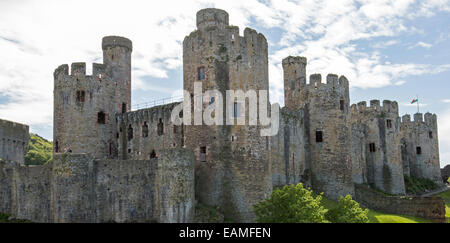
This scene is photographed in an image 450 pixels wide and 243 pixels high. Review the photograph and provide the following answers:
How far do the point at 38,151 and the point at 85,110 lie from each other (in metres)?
45.2

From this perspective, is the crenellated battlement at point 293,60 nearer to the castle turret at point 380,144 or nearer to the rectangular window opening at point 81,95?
the castle turret at point 380,144

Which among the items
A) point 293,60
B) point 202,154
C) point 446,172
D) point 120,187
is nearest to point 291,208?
point 202,154

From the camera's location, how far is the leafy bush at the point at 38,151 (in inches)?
3115

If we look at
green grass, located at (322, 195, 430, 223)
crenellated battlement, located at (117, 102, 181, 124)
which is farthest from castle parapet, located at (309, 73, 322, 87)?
crenellated battlement, located at (117, 102, 181, 124)

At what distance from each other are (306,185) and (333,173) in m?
2.65

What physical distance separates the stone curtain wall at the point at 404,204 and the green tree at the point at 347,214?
589 inches

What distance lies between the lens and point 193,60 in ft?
118

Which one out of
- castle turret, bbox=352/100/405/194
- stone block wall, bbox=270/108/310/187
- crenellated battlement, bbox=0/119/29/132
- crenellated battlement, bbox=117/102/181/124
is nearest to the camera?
crenellated battlement, bbox=117/102/181/124

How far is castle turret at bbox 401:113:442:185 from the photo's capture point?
223 ft

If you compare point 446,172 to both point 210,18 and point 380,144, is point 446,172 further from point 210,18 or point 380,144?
point 210,18

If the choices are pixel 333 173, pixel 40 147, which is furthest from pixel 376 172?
pixel 40 147

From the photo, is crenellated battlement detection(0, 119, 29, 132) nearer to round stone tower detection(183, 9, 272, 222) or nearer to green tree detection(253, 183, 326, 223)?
round stone tower detection(183, 9, 272, 222)

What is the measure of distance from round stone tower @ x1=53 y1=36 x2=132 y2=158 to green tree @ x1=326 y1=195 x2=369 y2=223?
21.9 m

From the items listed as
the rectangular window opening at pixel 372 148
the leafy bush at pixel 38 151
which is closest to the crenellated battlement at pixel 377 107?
the rectangular window opening at pixel 372 148
